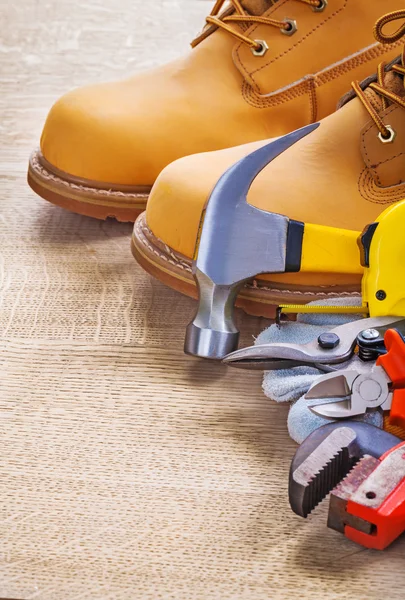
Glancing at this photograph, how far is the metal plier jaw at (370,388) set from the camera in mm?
760

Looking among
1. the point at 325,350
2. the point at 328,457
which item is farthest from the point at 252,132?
the point at 328,457

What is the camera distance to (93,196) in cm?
112

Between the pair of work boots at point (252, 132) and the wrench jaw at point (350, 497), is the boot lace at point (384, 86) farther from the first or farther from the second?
the wrench jaw at point (350, 497)

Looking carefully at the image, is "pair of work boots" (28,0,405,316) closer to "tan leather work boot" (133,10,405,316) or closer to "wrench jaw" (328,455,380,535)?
"tan leather work boot" (133,10,405,316)

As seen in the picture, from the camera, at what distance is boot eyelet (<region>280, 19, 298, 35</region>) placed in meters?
1.08

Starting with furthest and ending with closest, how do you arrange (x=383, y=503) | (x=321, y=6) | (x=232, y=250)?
(x=321, y=6)
(x=232, y=250)
(x=383, y=503)

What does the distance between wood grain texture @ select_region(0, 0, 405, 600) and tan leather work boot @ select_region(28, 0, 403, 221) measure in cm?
7

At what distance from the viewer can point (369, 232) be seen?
2.89ft

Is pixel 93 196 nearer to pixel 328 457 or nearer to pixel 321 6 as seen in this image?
pixel 321 6

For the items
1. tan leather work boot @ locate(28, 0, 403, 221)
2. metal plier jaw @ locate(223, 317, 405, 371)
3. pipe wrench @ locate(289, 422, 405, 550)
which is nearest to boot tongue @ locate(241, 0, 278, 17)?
tan leather work boot @ locate(28, 0, 403, 221)

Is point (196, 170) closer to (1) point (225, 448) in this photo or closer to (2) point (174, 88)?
(2) point (174, 88)

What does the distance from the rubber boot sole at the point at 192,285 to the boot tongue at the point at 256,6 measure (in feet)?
1.04

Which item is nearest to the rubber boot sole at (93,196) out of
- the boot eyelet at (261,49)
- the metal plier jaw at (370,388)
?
the boot eyelet at (261,49)

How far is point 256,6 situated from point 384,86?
245 millimetres
